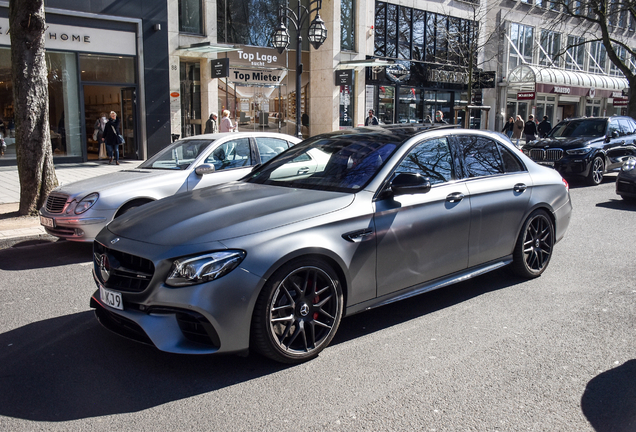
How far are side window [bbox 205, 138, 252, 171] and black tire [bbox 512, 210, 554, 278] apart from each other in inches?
168

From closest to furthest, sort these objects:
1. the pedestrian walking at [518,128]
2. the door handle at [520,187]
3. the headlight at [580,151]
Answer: the door handle at [520,187]
the headlight at [580,151]
the pedestrian walking at [518,128]

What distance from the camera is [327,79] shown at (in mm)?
26516

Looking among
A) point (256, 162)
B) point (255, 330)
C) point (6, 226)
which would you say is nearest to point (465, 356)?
point (255, 330)

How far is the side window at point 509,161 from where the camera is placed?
5.53 m

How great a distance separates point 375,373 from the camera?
3.66 m

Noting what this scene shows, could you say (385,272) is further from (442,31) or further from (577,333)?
(442,31)

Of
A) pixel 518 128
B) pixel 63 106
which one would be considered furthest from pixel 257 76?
pixel 518 128

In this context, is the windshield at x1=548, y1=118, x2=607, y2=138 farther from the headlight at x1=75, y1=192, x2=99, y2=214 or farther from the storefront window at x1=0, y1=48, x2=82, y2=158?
the storefront window at x1=0, y1=48, x2=82, y2=158

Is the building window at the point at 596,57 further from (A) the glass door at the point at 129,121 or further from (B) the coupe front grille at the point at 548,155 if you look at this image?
(A) the glass door at the point at 129,121

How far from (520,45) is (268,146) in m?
32.4

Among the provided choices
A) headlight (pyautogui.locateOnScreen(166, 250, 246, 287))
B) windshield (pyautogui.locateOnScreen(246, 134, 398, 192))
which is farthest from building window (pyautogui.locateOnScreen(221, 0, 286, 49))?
headlight (pyautogui.locateOnScreen(166, 250, 246, 287))

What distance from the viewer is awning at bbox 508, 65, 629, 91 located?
108 ft

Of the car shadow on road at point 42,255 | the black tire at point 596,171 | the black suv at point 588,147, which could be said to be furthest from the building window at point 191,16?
the car shadow on road at point 42,255

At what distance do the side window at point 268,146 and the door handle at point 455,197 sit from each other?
417 cm
